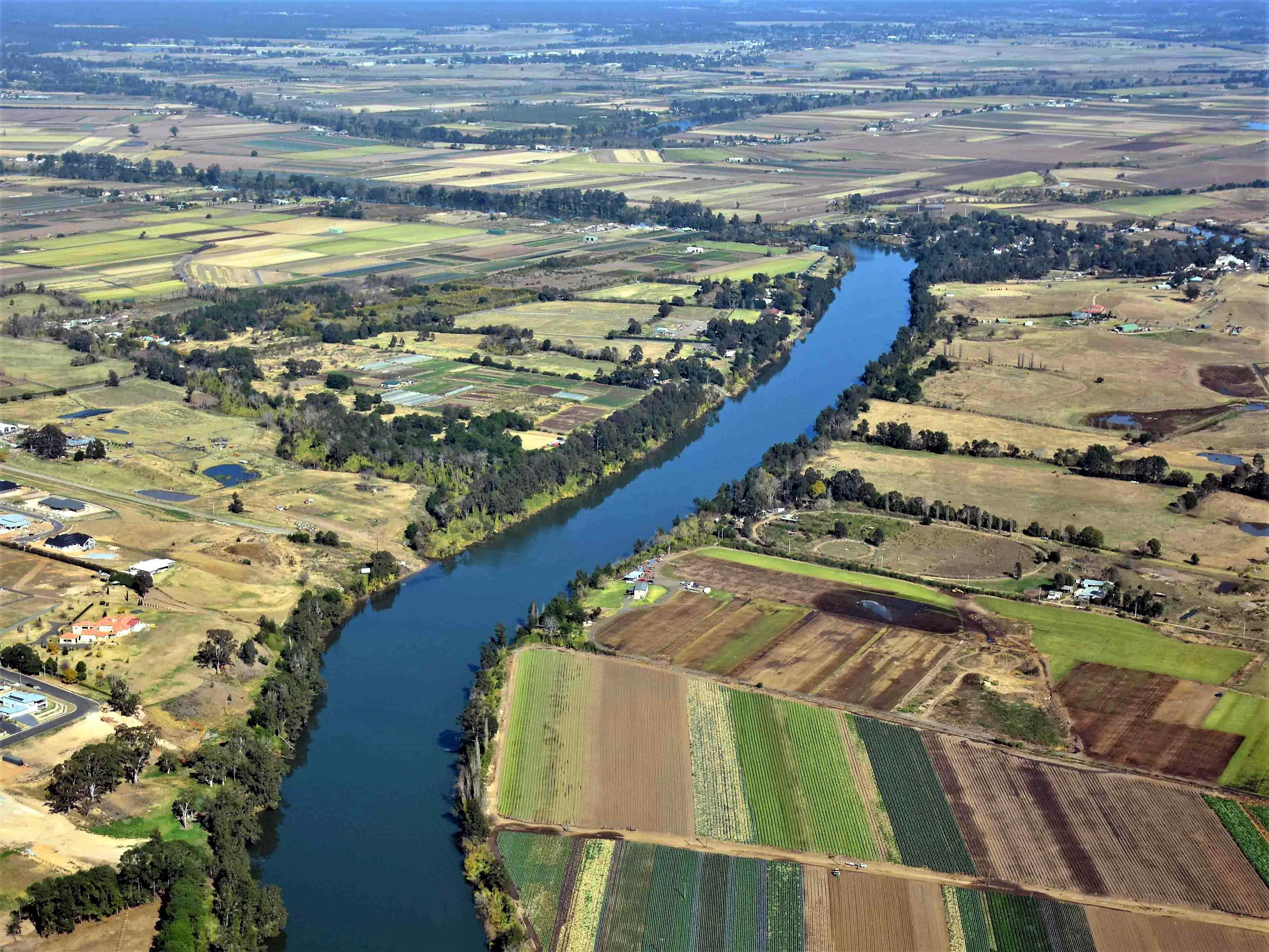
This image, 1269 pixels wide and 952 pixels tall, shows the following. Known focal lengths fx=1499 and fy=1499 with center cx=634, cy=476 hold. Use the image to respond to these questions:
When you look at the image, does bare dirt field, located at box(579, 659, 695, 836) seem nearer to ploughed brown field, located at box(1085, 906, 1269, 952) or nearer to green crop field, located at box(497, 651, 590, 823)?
green crop field, located at box(497, 651, 590, 823)

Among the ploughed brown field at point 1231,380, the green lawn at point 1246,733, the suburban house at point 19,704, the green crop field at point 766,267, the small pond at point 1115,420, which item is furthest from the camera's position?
the green crop field at point 766,267

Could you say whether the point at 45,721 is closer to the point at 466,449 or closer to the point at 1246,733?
the point at 466,449

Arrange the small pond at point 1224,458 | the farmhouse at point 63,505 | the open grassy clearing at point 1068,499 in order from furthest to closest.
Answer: the small pond at point 1224,458
the farmhouse at point 63,505
the open grassy clearing at point 1068,499

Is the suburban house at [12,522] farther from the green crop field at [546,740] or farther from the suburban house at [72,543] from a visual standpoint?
the green crop field at [546,740]

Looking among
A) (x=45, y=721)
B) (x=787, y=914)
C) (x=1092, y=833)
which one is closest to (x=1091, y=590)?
(x=1092, y=833)

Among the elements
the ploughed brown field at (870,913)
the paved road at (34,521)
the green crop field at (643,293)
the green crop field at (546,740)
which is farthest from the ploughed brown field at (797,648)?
the green crop field at (643,293)

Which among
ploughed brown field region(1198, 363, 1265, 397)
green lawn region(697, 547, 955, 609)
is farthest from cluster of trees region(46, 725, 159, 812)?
ploughed brown field region(1198, 363, 1265, 397)

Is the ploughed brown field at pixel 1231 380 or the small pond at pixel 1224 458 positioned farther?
the ploughed brown field at pixel 1231 380
